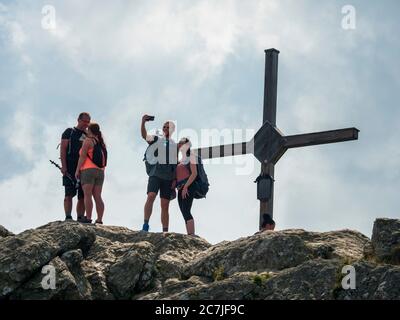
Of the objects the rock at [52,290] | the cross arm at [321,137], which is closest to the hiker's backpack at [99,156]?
the rock at [52,290]

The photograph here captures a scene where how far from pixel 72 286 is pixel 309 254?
12.7ft

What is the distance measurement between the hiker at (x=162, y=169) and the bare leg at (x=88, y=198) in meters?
1.06

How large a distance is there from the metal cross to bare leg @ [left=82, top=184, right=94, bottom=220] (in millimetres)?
4005

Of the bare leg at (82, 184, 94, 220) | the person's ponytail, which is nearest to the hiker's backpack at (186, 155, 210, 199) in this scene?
the person's ponytail

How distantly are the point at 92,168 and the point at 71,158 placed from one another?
66 cm

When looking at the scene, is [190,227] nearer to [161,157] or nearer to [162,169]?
[162,169]

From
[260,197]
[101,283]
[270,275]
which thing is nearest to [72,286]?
[101,283]

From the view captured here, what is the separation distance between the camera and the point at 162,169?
19.0 m

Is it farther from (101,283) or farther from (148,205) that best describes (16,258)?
(148,205)

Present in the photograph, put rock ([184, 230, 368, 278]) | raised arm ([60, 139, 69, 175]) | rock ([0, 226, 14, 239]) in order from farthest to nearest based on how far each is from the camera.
A: raised arm ([60, 139, 69, 175]), rock ([0, 226, 14, 239]), rock ([184, 230, 368, 278])

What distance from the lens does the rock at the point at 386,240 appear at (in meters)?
15.3

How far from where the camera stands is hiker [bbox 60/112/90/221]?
758 inches

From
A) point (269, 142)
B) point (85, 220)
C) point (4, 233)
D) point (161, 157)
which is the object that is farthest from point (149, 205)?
point (269, 142)

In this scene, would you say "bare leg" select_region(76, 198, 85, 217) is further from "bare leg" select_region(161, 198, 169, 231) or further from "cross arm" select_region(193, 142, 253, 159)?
"cross arm" select_region(193, 142, 253, 159)
